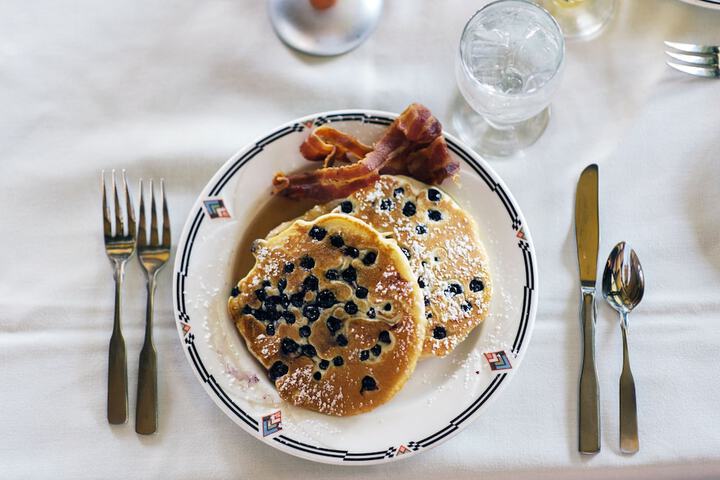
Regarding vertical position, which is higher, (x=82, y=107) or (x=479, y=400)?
(x=82, y=107)

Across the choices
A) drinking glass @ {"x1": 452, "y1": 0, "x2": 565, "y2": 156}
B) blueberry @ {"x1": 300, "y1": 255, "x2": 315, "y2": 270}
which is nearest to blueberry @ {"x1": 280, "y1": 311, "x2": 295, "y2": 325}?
blueberry @ {"x1": 300, "y1": 255, "x2": 315, "y2": 270}

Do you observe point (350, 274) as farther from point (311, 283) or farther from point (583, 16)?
point (583, 16)

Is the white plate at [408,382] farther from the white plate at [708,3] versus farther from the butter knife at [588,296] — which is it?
the white plate at [708,3]

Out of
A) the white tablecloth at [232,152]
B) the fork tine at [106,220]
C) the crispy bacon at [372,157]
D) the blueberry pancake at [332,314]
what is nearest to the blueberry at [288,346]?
the blueberry pancake at [332,314]

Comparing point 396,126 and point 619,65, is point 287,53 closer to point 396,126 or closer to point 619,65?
point 396,126

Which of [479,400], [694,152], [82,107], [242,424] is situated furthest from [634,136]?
[82,107]

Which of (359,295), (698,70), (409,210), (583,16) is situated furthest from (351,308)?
(698,70)
